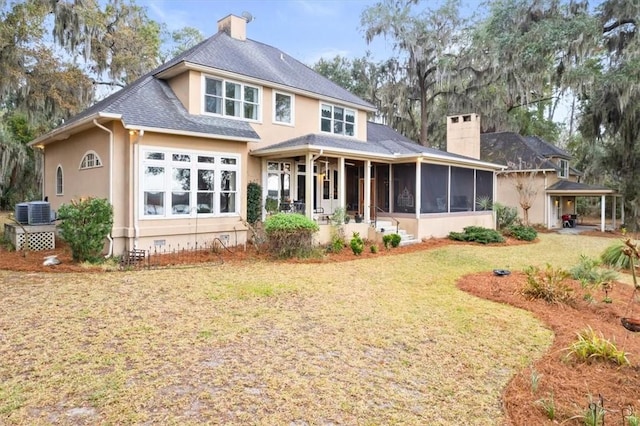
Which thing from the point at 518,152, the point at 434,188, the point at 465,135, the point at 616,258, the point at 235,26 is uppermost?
the point at 235,26

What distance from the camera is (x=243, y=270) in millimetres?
8953

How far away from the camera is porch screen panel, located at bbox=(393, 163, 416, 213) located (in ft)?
50.6

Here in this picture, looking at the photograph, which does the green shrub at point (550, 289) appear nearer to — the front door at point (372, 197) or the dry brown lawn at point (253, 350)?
the dry brown lawn at point (253, 350)

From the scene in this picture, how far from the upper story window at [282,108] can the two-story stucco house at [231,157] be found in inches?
1.5

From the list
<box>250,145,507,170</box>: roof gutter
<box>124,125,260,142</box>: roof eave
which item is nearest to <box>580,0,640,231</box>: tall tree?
<box>250,145,507,170</box>: roof gutter

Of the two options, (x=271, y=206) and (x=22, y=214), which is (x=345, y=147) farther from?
(x=22, y=214)

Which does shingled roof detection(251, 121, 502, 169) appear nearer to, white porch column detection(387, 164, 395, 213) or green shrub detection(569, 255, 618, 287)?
white porch column detection(387, 164, 395, 213)

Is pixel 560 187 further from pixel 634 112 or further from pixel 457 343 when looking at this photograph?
pixel 457 343

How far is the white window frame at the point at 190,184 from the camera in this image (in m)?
10.3

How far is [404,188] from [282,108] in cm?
565

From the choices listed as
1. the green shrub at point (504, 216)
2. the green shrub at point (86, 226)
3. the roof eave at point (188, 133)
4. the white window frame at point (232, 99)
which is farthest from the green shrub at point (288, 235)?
the green shrub at point (504, 216)

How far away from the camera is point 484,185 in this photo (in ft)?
62.0

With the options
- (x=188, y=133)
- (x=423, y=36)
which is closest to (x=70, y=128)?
(x=188, y=133)

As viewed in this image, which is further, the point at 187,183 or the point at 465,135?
the point at 465,135
